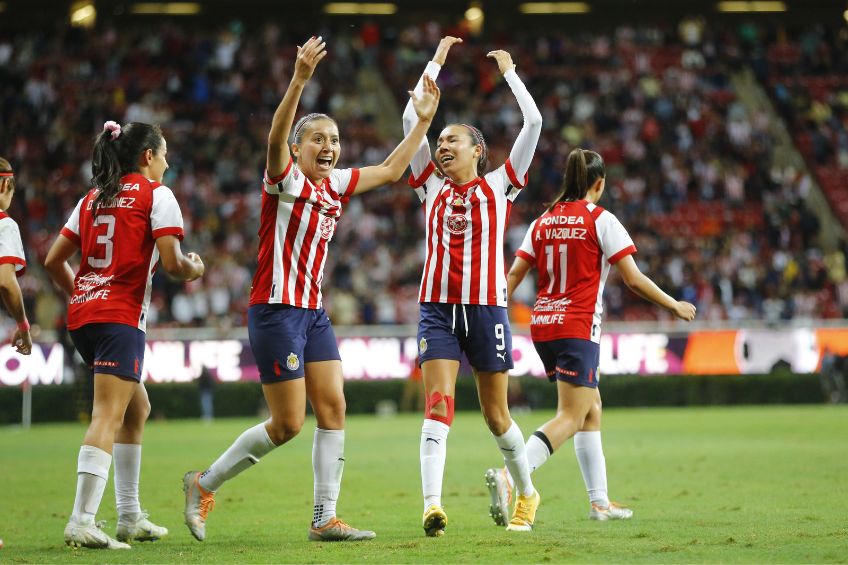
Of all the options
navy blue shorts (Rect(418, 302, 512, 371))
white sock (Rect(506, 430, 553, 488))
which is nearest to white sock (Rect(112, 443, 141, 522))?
navy blue shorts (Rect(418, 302, 512, 371))

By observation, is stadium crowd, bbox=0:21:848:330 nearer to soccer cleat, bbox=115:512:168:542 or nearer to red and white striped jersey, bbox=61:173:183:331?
soccer cleat, bbox=115:512:168:542

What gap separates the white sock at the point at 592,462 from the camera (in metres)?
8.80

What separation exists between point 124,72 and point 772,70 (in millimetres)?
19405

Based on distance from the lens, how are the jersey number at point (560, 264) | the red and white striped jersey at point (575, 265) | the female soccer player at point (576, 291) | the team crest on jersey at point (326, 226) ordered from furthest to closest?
the jersey number at point (560, 264), the red and white striped jersey at point (575, 265), the female soccer player at point (576, 291), the team crest on jersey at point (326, 226)

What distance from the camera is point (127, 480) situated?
771cm

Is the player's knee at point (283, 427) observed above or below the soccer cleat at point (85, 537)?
above

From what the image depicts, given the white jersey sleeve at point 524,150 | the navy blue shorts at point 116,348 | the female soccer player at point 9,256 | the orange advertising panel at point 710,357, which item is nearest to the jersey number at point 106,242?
the navy blue shorts at point 116,348

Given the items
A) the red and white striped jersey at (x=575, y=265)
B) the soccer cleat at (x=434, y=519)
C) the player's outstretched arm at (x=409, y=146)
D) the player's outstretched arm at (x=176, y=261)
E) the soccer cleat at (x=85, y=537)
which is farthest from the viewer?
the red and white striped jersey at (x=575, y=265)

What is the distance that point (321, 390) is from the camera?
24.8 ft

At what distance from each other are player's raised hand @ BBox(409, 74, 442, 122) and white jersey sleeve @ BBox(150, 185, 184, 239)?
162 cm

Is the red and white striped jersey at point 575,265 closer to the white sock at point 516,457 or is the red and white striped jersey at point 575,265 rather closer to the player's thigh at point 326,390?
the white sock at point 516,457

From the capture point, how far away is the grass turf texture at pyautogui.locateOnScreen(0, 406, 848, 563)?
6852mm

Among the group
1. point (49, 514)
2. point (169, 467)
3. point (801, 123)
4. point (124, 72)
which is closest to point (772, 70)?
point (801, 123)

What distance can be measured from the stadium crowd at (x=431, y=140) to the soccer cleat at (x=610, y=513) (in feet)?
59.8
